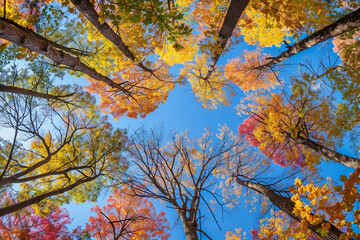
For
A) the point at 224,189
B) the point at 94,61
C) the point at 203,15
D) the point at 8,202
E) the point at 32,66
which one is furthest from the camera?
the point at 224,189

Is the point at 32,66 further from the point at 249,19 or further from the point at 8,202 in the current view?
the point at 249,19

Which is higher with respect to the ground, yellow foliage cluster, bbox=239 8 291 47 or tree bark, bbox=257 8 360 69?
yellow foliage cluster, bbox=239 8 291 47

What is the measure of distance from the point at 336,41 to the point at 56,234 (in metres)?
14.3

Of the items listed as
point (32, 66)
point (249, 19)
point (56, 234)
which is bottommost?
point (56, 234)

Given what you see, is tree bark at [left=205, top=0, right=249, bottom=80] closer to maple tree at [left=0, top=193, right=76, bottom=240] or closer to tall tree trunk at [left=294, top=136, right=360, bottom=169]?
tall tree trunk at [left=294, top=136, right=360, bottom=169]

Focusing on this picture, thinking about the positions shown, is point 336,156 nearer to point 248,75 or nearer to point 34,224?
point 248,75

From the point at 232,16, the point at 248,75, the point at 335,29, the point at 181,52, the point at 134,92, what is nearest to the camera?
the point at 335,29

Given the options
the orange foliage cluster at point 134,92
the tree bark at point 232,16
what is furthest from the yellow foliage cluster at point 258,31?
the orange foliage cluster at point 134,92

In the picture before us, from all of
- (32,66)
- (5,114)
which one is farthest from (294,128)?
(5,114)

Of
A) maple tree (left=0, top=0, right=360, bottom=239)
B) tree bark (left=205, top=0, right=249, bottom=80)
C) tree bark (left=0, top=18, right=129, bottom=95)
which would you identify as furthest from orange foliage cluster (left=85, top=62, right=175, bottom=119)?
tree bark (left=0, top=18, right=129, bottom=95)

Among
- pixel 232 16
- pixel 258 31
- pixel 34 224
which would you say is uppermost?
pixel 258 31

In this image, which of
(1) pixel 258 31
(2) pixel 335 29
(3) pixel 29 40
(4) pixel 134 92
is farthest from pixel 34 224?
(1) pixel 258 31

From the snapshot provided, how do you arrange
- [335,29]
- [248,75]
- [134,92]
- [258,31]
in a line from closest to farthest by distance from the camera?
[335,29] → [258,31] → [134,92] → [248,75]

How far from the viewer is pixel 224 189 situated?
921cm
